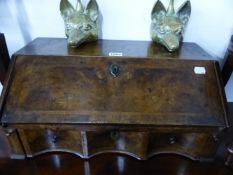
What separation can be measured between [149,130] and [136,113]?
0.27ft

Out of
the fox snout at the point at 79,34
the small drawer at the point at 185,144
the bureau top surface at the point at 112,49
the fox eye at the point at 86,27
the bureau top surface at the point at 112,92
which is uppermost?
the fox eye at the point at 86,27

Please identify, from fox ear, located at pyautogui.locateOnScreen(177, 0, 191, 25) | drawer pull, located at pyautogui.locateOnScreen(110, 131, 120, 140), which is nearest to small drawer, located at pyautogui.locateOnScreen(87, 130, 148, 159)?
drawer pull, located at pyautogui.locateOnScreen(110, 131, 120, 140)

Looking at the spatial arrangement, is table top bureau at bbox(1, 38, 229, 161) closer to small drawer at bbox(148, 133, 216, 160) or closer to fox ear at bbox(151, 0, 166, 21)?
small drawer at bbox(148, 133, 216, 160)

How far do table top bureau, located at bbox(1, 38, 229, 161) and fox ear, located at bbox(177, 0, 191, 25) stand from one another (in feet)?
0.58

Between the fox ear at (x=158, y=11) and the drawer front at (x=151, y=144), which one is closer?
the drawer front at (x=151, y=144)

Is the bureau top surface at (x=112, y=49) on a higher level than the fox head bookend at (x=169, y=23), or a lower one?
lower

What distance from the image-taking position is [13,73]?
0.92m

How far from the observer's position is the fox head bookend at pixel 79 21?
97 centimetres

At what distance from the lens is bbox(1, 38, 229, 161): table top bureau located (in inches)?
33.3

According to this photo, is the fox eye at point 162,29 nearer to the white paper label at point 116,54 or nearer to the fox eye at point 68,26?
the white paper label at point 116,54

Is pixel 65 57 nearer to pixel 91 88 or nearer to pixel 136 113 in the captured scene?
pixel 91 88

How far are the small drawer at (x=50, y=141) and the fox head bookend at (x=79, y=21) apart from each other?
1.31 feet

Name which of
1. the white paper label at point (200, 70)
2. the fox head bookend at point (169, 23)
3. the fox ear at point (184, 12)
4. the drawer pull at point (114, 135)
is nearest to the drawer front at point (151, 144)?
the drawer pull at point (114, 135)

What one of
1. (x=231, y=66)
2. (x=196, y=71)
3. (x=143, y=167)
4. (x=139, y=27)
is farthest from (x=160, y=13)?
(x=143, y=167)
